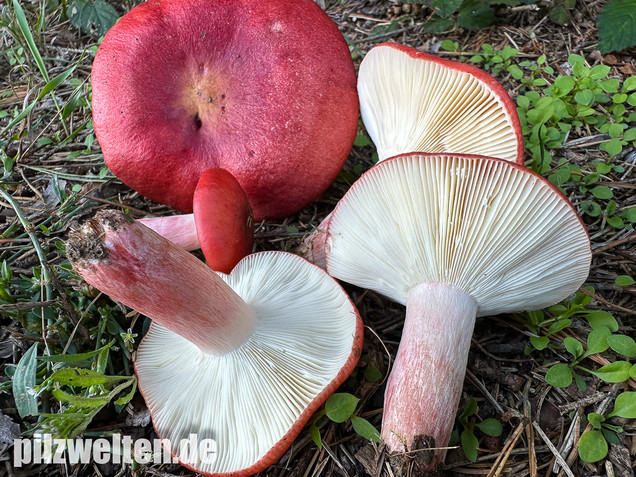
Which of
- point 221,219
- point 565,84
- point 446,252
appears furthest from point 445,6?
point 221,219

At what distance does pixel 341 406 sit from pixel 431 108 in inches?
55.0

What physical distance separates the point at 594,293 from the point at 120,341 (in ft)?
7.28

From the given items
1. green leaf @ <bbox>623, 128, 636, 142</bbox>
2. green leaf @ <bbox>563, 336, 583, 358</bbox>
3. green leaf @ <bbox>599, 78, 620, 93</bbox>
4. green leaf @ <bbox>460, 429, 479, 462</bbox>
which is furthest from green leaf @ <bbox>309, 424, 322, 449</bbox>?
green leaf @ <bbox>599, 78, 620, 93</bbox>

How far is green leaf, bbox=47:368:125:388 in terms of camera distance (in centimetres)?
173

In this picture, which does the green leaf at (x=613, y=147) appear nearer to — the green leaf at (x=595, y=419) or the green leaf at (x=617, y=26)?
the green leaf at (x=617, y=26)

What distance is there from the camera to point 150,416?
2025mm

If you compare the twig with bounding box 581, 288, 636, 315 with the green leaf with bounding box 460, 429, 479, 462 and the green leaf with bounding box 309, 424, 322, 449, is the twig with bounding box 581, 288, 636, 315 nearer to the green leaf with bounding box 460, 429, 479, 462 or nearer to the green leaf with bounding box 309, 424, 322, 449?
the green leaf with bounding box 460, 429, 479, 462

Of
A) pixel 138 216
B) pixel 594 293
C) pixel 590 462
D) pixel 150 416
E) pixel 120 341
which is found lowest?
pixel 590 462

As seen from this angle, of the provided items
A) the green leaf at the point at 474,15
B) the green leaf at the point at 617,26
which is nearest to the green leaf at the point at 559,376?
the green leaf at the point at 617,26

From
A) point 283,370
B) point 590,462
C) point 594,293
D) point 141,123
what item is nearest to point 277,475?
point 283,370

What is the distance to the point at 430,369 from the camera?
1.79 m

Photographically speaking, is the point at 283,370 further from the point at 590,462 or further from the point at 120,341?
the point at 590,462

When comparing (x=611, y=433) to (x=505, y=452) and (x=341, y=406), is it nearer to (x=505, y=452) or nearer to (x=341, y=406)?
(x=505, y=452)

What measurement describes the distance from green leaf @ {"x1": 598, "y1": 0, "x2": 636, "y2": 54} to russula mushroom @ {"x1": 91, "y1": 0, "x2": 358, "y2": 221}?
170cm
